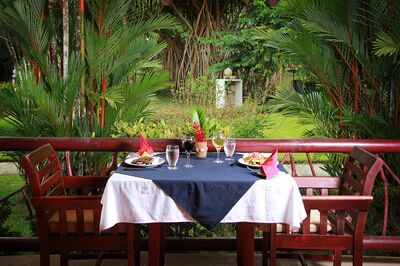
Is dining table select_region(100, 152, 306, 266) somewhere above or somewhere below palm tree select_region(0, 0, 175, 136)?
below

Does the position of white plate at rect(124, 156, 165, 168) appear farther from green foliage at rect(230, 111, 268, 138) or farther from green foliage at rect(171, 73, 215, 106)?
green foliage at rect(171, 73, 215, 106)

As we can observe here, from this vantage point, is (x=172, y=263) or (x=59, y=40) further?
(x=59, y=40)

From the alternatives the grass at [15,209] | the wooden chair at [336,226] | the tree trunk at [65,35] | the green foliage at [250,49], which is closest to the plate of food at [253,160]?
the wooden chair at [336,226]

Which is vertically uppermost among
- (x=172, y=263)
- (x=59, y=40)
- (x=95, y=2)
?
(x=95, y=2)

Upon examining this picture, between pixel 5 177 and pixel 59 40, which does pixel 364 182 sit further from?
pixel 5 177

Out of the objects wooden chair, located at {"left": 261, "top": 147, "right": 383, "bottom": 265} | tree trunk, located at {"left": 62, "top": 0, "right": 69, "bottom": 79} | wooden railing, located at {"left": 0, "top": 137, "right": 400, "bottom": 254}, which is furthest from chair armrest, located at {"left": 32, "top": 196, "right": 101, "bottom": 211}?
tree trunk, located at {"left": 62, "top": 0, "right": 69, "bottom": 79}

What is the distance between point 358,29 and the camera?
3973mm

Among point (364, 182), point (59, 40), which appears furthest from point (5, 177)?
point (364, 182)

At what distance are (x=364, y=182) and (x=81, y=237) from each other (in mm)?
1282

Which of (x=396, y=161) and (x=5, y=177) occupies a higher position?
(x=396, y=161)

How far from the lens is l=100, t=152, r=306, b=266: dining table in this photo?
7.14ft

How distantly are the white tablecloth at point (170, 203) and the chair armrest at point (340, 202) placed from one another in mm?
64

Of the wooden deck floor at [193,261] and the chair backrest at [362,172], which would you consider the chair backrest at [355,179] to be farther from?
the wooden deck floor at [193,261]

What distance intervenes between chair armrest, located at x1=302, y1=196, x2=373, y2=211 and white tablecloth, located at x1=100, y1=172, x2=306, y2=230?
6cm
